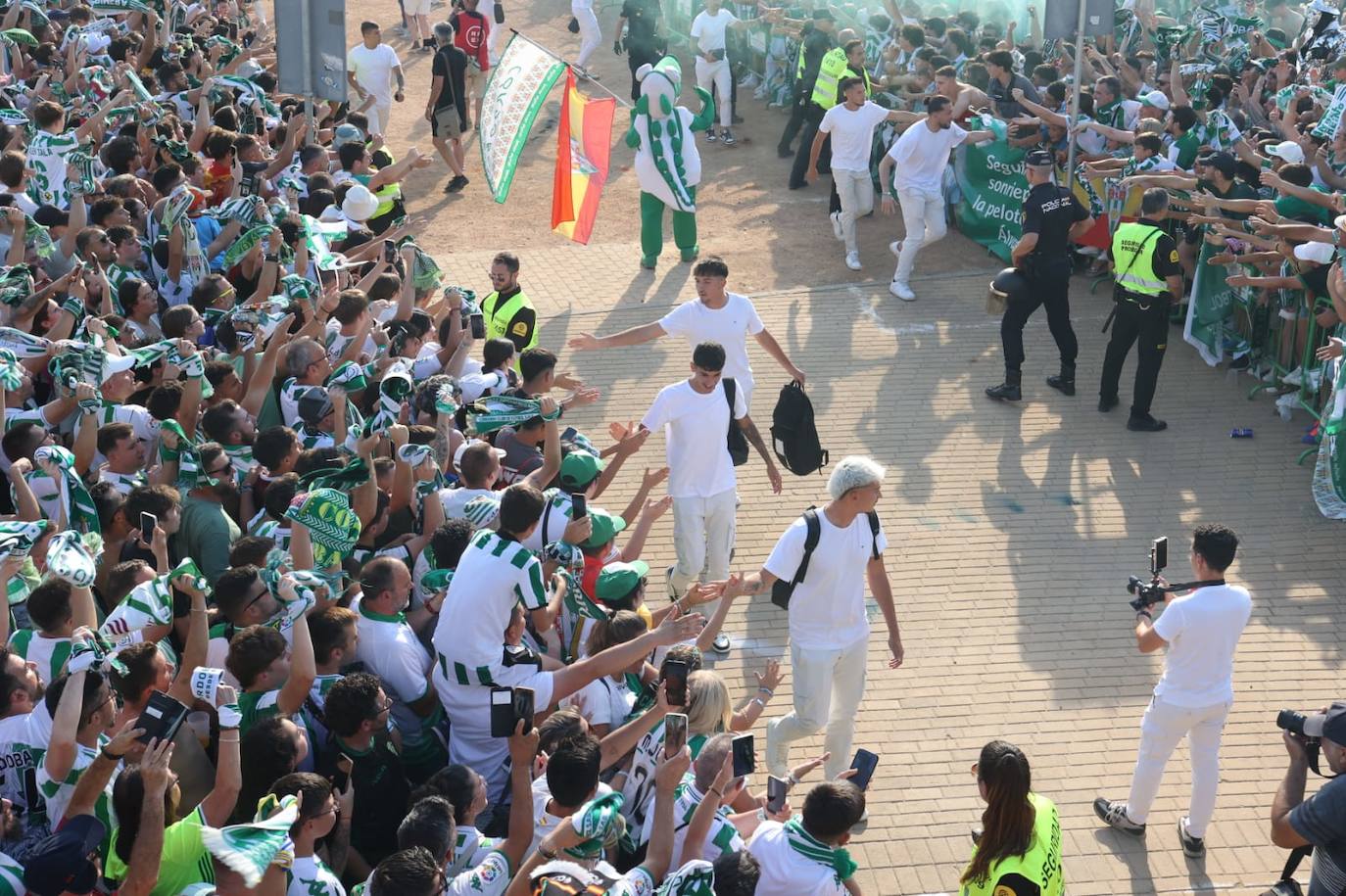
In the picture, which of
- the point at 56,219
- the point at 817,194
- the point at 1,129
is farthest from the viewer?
the point at 817,194

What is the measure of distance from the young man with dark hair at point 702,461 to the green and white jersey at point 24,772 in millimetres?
4014

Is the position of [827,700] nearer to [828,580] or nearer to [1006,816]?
[828,580]

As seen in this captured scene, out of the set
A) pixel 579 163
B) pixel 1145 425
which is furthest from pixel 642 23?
pixel 1145 425

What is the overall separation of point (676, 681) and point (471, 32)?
14.6 meters

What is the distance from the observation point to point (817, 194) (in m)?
16.5

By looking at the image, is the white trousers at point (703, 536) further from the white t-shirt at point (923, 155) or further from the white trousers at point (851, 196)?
the white trousers at point (851, 196)

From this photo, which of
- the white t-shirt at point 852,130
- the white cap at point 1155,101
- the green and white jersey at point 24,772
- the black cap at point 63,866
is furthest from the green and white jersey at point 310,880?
the white cap at point 1155,101

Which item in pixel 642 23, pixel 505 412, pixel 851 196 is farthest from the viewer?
pixel 642 23

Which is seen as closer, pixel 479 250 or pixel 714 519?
pixel 714 519

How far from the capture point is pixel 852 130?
Result: 13.6 meters

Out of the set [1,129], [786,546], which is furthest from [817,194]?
[786,546]

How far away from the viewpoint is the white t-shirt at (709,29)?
59.1ft

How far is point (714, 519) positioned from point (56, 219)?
4.74 metres

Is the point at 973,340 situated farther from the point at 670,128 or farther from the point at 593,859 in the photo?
the point at 593,859
